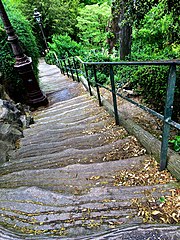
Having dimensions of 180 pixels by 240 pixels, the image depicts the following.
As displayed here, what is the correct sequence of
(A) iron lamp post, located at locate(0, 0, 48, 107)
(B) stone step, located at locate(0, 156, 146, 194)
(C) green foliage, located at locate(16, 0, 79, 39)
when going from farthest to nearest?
1. (C) green foliage, located at locate(16, 0, 79, 39)
2. (A) iron lamp post, located at locate(0, 0, 48, 107)
3. (B) stone step, located at locate(0, 156, 146, 194)

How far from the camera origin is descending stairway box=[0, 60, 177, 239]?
4.03 feet

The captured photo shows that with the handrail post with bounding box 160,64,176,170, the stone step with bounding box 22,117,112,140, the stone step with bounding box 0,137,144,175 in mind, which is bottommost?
the stone step with bounding box 22,117,112,140

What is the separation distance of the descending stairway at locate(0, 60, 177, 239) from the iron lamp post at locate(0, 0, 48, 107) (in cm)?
235

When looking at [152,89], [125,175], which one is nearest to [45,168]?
[125,175]

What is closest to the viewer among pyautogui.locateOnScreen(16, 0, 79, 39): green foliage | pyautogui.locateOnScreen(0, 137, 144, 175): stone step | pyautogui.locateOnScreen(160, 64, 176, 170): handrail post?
pyautogui.locateOnScreen(160, 64, 176, 170): handrail post

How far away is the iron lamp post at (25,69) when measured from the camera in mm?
4250

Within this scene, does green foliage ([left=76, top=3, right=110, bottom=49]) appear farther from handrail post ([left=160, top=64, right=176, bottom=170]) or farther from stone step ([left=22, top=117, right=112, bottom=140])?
handrail post ([left=160, top=64, right=176, bottom=170])

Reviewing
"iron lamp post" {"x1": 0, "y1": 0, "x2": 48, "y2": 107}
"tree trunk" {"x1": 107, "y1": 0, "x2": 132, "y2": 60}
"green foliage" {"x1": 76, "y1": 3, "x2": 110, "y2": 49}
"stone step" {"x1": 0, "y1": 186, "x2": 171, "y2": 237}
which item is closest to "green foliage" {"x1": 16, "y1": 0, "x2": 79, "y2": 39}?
"green foliage" {"x1": 76, "y1": 3, "x2": 110, "y2": 49}

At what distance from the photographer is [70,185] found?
165 cm

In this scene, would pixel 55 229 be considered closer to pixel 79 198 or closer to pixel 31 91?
pixel 79 198

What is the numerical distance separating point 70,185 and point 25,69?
3.87 metres

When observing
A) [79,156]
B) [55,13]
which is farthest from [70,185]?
[55,13]

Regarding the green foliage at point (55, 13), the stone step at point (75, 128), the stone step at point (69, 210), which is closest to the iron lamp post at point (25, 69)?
the stone step at point (75, 128)

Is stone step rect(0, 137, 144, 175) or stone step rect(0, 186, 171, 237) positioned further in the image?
stone step rect(0, 137, 144, 175)
